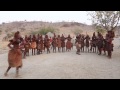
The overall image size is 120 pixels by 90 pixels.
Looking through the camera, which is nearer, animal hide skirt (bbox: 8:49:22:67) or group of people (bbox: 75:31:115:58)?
animal hide skirt (bbox: 8:49:22:67)

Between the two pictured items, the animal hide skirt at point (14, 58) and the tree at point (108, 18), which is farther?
the tree at point (108, 18)

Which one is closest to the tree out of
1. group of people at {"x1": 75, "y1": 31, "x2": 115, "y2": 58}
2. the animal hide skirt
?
group of people at {"x1": 75, "y1": 31, "x2": 115, "y2": 58}

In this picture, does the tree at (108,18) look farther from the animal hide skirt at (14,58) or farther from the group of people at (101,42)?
the animal hide skirt at (14,58)

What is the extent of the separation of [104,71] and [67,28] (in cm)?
5819

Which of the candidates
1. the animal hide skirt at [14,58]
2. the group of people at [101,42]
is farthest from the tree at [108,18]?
the animal hide skirt at [14,58]

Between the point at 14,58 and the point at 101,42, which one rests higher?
the point at 101,42

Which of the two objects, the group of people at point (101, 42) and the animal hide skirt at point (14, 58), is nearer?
the animal hide skirt at point (14, 58)

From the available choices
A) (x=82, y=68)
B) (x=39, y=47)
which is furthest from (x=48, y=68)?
(x=39, y=47)

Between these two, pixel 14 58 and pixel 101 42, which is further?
pixel 101 42

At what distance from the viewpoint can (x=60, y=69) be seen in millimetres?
14344

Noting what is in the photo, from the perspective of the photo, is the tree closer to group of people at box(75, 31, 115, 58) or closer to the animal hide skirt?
group of people at box(75, 31, 115, 58)

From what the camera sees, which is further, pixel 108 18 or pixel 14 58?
pixel 108 18

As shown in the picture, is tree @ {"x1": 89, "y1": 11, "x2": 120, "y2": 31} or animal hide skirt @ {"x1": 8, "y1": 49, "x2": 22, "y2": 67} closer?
animal hide skirt @ {"x1": 8, "y1": 49, "x2": 22, "y2": 67}
